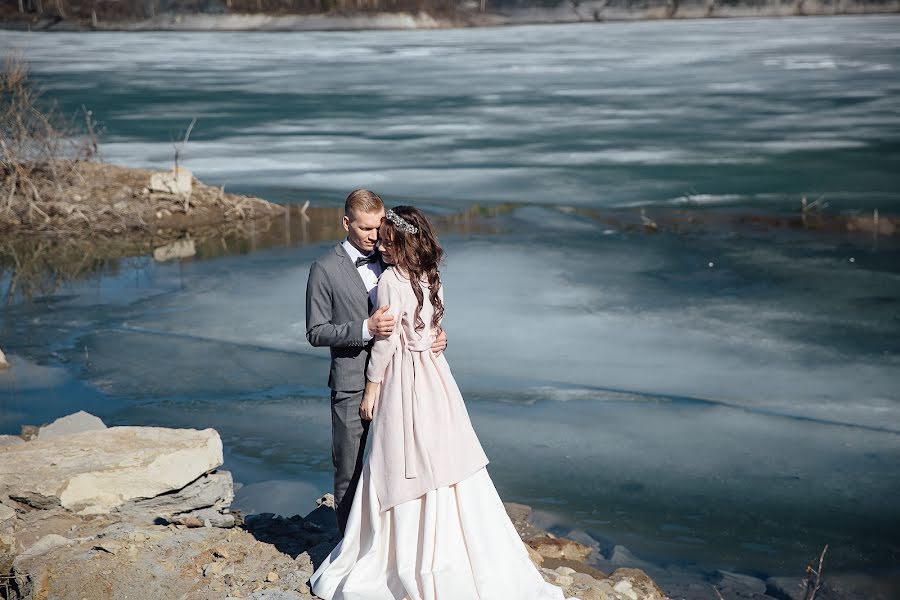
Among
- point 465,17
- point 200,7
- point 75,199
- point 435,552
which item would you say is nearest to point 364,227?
point 435,552

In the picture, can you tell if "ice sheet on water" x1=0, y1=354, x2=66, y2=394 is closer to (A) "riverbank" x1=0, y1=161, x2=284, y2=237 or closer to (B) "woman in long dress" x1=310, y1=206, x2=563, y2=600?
(B) "woman in long dress" x1=310, y1=206, x2=563, y2=600

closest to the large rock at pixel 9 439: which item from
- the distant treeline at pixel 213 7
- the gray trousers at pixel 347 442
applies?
the gray trousers at pixel 347 442

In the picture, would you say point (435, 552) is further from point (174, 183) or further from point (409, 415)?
point (174, 183)

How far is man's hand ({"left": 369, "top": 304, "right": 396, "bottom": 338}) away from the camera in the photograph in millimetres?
3951

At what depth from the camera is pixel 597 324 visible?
9.25 meters

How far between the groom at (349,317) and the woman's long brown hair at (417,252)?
0.64 feet

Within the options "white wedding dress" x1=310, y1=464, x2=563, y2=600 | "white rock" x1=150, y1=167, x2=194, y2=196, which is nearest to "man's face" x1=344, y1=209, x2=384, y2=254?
"white wedding dress" x1=310, y1=464, x2=563, y2=600

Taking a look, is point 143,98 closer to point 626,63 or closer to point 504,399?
point 626,63

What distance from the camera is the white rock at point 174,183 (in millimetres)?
14398

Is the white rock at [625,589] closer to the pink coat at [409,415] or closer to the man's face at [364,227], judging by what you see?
the pink coat at [409,415]

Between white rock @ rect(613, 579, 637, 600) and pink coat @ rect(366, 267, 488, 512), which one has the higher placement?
pink coat @ rect(366, 267, 488, 512)

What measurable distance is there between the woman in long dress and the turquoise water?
5.92 feet

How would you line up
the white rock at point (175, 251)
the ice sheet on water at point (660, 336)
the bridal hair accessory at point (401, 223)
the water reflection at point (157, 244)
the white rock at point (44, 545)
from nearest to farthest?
the bridal hair accessory at point (401, 223) < the white rock at point (44, 545) < the ice sheet on water at point (660, 336) < the water reflection at point (157, 244) < the white rock at point (175, 251)

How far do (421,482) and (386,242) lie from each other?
0.88 meters
